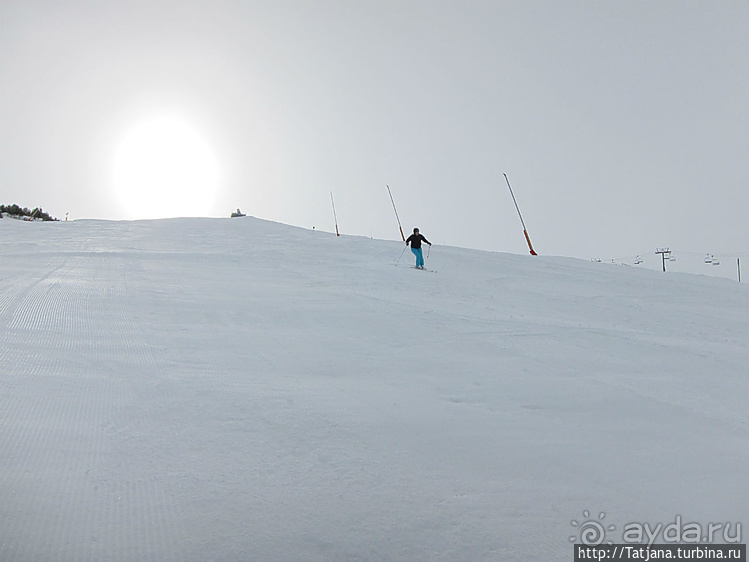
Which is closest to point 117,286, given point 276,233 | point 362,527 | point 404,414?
point 404,414

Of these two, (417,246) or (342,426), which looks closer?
(342,426)

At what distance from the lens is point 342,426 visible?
5.23 meters

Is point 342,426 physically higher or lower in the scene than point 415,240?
lower

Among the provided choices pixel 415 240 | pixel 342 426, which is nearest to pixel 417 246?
pixel 415 240

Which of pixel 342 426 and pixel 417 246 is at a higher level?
pixel 417 246

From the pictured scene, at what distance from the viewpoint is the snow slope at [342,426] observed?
3.75m

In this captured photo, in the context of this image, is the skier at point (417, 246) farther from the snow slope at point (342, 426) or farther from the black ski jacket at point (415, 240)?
the snow slope at point (342, 426)

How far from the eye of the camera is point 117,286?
1191 centimetres

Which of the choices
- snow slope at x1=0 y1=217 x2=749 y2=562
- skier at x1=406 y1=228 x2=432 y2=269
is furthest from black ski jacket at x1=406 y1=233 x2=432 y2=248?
snow slope at x1=0 y1=217 x2=749 y2=562

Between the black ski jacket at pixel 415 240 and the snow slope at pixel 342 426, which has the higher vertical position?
the black ski jacket at pixel 415 240

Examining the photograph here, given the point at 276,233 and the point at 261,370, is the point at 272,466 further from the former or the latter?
the point at 276,233

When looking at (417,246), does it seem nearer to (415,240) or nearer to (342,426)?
(415,240)

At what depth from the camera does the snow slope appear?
12.3 feet

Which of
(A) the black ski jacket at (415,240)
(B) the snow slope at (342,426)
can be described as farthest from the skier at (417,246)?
(B) the snow slope at (342,426)
